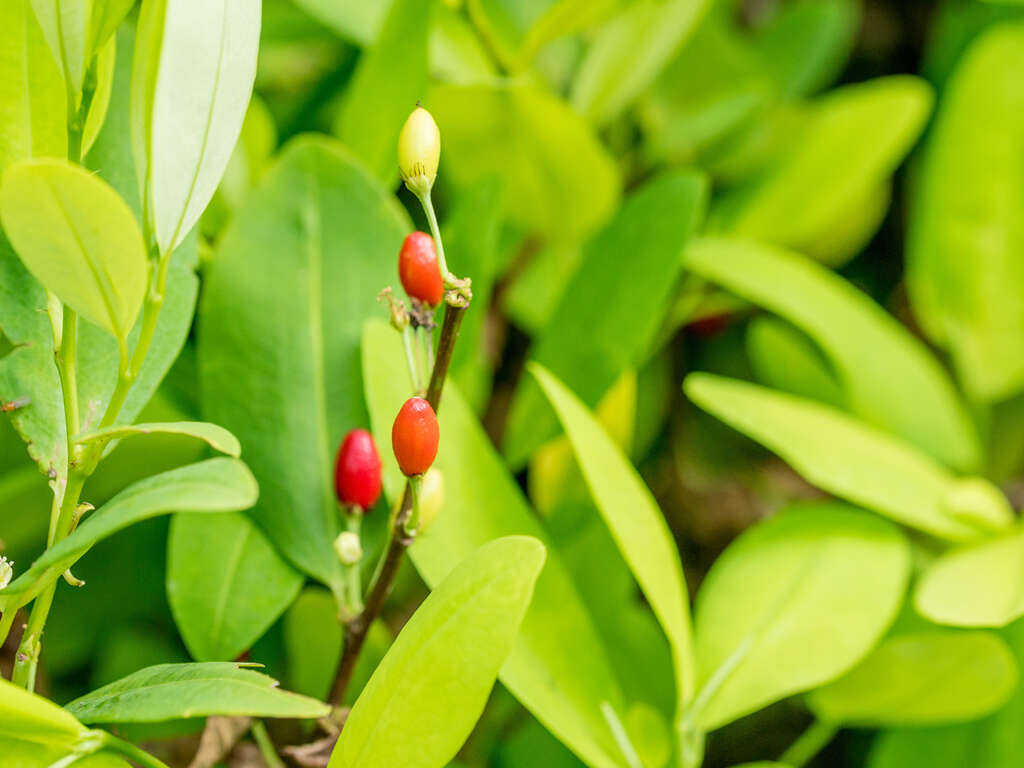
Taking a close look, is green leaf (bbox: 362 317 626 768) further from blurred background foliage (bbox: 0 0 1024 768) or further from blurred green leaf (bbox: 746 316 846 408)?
blurred green leaf (bbox: 746 316 846 408)

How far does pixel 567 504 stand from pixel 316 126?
12.8 inches

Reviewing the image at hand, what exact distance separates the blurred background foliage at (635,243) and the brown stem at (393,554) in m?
0.05

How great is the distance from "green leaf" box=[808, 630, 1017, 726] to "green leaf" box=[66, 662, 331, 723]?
0.32 m

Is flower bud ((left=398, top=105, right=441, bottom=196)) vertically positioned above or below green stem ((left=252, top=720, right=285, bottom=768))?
above

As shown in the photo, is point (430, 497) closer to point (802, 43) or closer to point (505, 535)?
point (505, 535)

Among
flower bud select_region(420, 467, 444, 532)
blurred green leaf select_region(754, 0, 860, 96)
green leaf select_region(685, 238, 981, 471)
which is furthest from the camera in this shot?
blurred green leaf select_region(754, 0, 860, 96)

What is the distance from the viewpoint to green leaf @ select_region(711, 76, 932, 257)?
72 centimetres

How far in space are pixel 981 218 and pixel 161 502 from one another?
0.60 metres

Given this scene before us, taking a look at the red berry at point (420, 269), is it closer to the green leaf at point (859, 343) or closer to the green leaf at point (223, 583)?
the green leaf at point (223, 583)

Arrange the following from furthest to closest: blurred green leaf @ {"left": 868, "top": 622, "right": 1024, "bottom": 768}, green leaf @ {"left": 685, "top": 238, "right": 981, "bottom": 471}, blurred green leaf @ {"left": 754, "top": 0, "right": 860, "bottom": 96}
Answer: blurred green leaf @ {"left": 754, "top": 0, "right": 860, "bottom": 96}
green leaf @ {"left": 685, "top": 238, "right": 981, "bottom": 471}
blurred green leaf @ {"left": 868, "top": 622, "right": 1024, "bottom": 768}

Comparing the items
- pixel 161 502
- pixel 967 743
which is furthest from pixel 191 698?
pixel 967 743

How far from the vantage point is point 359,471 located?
0.44 m

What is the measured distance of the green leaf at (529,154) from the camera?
62cm

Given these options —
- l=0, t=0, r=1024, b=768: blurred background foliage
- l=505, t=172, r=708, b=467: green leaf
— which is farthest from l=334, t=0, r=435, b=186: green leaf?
l=505, t=172, r=708, b=467: green leaf
